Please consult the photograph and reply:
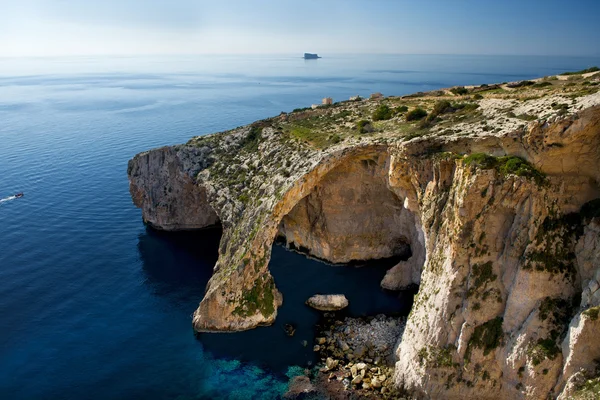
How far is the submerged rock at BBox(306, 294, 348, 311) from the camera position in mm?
41281

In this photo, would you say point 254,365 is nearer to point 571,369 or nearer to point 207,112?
point 571,369

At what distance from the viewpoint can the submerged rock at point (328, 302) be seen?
41.3 m

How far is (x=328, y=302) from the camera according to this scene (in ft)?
136

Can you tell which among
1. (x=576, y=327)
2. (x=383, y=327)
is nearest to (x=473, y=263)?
(x=576, y=327)

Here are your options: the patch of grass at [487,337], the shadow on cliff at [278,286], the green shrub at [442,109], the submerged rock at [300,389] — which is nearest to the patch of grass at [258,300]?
the shadow on cliff at [278,286]

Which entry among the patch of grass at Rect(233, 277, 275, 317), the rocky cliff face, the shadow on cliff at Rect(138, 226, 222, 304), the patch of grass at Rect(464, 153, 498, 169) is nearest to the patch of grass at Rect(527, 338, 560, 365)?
the rocky cliff face

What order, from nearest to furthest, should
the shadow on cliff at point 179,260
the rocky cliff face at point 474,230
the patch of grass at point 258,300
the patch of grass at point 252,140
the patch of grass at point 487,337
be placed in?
the rocky cliff face at point 474,230 → the patch of grass at point 487,337 → the patch of grass at point 258,300 → the shadow on cliff at point 179,260 → the patch of grass at point 252,140

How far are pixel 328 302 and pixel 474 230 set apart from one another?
1821 centimetres

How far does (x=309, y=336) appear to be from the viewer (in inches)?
1483

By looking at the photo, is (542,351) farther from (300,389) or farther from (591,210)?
(300,389)

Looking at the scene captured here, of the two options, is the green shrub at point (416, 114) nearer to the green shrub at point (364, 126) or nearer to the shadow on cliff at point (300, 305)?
the green shrub at point (364, 126)

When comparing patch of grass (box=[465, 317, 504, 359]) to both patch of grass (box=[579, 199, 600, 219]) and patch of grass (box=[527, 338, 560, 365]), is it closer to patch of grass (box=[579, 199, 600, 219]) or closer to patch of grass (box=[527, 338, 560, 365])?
patch of grass (box=[527, 338, 560, 365])

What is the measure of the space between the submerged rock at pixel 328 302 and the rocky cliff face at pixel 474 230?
3685mm

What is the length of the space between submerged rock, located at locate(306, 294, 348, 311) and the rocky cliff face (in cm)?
369
